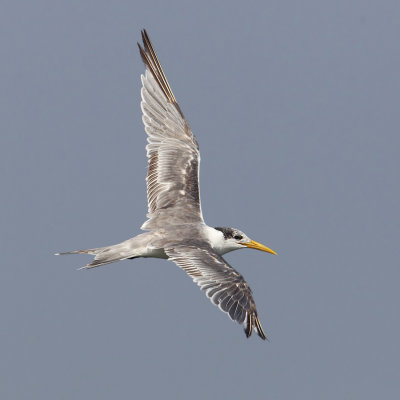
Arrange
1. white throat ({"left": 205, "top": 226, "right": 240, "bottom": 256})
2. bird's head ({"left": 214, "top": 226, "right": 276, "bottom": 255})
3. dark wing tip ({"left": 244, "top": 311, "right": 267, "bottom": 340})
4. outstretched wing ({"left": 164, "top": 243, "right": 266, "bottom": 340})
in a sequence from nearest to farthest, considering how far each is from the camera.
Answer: dark wing tip ({"left": 244, "top": 311, "right": 267, "bottom": 340})
outstretched wing ({"left": 164, "top": 243, "right": 266, "bottom": 340})
white throat ({"left": 205, "top": 226, "right": 240, "bottom": 256})
bird's head ({"left": 214, "top": 226, "right": 276, "bottom": 255})

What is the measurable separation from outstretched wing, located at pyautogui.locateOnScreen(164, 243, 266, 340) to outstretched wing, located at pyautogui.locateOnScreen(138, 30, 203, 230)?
6.29 feet

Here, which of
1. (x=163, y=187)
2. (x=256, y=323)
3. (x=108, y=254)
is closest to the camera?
(x=256, y=323)

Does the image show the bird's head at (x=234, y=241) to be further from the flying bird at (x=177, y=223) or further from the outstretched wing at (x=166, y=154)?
the outstretched wing at (x=166, y=154)

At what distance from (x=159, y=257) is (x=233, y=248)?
6.25 feet

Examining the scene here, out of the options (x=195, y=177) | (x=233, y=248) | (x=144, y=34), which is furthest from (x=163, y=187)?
(x=144, y=34)

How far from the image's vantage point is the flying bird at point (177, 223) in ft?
47.7

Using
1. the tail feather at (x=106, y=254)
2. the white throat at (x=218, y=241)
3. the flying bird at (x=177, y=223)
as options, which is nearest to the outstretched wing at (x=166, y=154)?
the flying bird at (x=177, y=223)

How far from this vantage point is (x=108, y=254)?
15930 millimetres

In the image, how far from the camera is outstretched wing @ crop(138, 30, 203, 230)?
18219mm

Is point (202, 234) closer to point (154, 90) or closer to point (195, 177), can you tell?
point (195, 177)

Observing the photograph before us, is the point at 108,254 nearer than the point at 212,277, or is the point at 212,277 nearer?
the point at 212,277

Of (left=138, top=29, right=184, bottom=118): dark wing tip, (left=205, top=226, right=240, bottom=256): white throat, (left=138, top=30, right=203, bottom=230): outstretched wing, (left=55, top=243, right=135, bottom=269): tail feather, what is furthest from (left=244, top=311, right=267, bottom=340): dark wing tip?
(left=138, top=29, right=184, bottom=118): dark wing tip

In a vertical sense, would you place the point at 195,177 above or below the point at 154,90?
below

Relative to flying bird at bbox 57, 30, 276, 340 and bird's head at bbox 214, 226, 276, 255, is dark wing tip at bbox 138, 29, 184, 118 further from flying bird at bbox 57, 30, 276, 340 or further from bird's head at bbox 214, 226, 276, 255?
bird's head at bbox 214, 226, 276, 255
